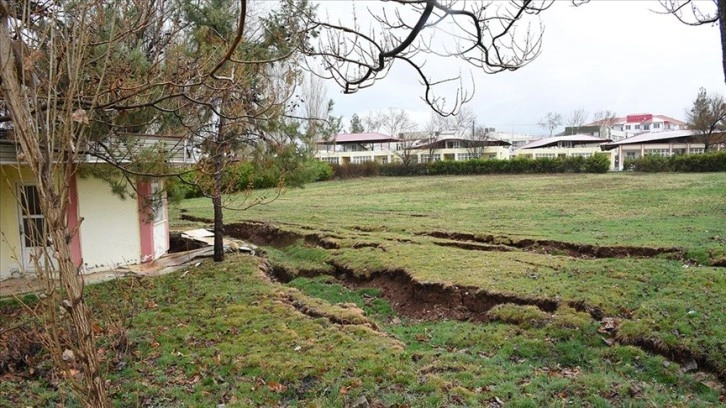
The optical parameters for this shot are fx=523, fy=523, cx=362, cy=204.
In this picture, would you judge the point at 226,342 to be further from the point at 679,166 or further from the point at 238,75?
the point at 679,166

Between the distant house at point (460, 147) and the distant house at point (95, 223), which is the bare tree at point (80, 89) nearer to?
the distant house at point (95, 223)

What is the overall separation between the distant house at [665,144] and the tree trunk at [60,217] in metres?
45.9

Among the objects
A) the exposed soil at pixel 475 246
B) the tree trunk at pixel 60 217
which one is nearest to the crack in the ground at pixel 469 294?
the exposed soil at pixel 475 246

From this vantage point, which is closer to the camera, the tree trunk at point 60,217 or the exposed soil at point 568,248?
the tree trunk at point 60,217

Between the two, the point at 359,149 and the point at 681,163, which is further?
the point at 359,149

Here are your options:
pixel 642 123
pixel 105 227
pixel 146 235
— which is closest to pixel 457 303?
pixel 146 235

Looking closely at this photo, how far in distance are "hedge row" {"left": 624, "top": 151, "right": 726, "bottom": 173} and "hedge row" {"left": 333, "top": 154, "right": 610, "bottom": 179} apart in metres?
2.18

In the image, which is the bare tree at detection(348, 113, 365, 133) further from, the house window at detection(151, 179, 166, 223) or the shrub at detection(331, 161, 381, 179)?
the house window at detection(151, 179, 166, 223)

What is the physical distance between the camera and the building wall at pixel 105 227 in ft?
Answer: 39.5

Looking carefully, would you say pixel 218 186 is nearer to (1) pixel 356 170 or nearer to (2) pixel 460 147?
(1) pixel 356 170

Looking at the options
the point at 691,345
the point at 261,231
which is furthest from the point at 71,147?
the point at 261,231

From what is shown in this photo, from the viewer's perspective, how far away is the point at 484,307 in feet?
28.6

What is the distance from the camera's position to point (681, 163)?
3631 cm

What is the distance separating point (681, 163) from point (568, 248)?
29.4m
